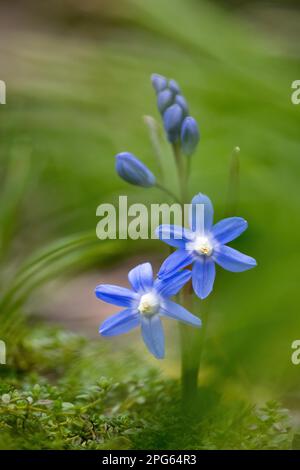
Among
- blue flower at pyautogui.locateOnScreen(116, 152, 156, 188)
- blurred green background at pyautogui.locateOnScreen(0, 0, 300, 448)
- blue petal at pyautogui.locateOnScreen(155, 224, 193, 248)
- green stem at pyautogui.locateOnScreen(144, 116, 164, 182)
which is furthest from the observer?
blurred green background at pyautogui.locateOnScreen(0, 0, 300, 448)

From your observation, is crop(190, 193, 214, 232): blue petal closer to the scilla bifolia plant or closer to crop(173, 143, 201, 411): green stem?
the scilla bifolia plant

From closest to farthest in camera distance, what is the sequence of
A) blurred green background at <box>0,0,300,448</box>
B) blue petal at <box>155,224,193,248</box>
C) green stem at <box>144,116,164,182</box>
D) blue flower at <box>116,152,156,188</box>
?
1. blue petal at <box>155,224,193,248</box>
2. blue flower at <box>116,152,156,188</box>
3. green stem at <box>144,116,164,182</box>
4. blurred green background at <box>0,0,300,448</box>

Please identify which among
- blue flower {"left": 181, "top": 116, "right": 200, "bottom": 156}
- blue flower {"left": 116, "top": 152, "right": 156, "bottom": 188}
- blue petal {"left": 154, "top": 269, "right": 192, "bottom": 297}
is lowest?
blue petal {"left": 154, "top": 269, "right": 192, "bottom": 297}

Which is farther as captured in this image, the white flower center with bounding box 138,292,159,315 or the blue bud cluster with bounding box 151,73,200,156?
the blue bud cluster with bounding box 151,73,200,156

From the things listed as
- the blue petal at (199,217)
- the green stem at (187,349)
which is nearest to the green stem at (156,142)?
the green stem at (187,349)

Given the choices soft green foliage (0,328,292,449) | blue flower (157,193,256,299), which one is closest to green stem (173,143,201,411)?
soft green foliage (0,328,292,449)

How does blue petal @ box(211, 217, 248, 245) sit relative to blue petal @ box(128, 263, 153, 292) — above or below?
above
